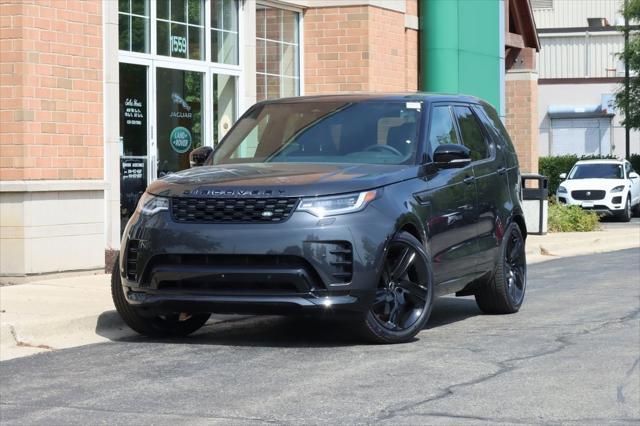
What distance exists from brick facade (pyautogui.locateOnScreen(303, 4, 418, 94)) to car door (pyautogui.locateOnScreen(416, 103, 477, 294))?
Result: 30.7 ft

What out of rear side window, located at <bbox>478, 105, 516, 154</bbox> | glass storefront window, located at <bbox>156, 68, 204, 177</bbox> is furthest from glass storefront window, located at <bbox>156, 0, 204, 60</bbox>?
rear side window, located at <bbox>478, 105, 516, 154</bbox>

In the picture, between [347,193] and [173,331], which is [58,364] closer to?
[173,331]

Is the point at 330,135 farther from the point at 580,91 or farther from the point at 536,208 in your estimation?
the point at 580,91

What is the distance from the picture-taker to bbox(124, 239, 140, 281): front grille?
901 centimetres

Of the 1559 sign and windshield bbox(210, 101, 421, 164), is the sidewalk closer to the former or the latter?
windshield bbox(210, 101, 421, 164)

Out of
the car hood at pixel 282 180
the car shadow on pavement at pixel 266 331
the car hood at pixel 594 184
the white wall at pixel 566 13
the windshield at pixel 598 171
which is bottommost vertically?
the car shadow on pavement at pixel 266 331

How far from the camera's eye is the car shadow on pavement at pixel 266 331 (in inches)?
368

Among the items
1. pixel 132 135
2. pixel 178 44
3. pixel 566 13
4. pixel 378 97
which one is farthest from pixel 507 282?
pixel 566 13

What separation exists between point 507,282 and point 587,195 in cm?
2237

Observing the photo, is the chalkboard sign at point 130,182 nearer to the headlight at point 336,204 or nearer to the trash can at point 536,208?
the headlight at point 336,204

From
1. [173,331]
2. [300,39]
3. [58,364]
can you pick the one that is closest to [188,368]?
[58,364]

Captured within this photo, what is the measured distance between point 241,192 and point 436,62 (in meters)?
14.5

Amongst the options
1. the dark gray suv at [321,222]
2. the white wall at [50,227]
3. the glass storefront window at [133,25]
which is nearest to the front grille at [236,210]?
the dark gray suv at [321,222]

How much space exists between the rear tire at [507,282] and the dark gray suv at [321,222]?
0.66 ft
